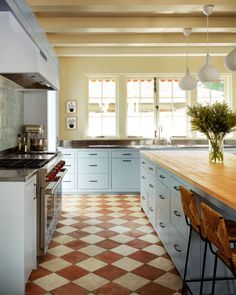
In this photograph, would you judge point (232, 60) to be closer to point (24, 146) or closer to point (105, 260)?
point (105, 260)

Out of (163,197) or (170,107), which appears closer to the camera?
(163,197)

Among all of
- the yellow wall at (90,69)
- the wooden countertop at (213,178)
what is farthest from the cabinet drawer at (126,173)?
the wooden countertop at (213,178)

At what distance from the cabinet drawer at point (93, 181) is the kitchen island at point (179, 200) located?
7.08 ft

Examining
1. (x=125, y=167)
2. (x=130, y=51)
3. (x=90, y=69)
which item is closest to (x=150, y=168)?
(x=125, y=167)

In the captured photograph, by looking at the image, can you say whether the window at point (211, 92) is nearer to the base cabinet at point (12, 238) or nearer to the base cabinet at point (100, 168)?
the base cabinet at point (100, 168)

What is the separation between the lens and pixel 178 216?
2.97 metres

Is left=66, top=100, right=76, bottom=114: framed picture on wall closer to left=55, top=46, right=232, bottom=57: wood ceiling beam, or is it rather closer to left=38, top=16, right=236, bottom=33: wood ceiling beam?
left=55, top=46, right=232, bottom=57: wood ceiling beam

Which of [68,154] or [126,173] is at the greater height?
[68,154]

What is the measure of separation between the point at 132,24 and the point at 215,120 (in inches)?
87.5

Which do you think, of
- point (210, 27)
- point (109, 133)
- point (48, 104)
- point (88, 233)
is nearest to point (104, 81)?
point (109, 133)

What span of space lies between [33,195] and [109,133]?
4510 mm

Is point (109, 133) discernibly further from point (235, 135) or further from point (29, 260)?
point (29, 260)

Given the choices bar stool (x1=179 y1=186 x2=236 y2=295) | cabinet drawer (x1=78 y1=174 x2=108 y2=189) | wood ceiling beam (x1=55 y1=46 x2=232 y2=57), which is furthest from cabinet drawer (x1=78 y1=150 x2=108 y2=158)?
bar stool (x1=179 y1=186 x2=236 y2=295)

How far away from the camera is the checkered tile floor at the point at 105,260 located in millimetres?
2807
